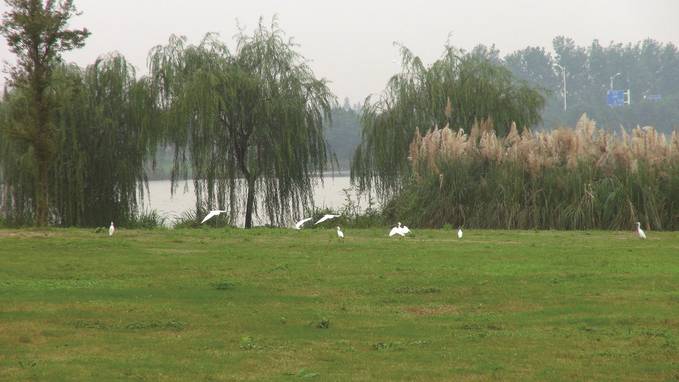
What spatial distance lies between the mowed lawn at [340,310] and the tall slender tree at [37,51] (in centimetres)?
383

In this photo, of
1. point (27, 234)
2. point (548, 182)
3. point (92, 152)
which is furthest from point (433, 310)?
point (92, 152)

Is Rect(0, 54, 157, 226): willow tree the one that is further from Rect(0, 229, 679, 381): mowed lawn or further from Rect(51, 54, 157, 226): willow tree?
Rect(0, 229, 679, 381): mowed lawn

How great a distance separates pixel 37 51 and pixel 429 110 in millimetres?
11845

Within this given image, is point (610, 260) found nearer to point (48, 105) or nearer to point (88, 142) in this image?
point (48, 105)

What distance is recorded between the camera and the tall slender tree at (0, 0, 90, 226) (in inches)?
850

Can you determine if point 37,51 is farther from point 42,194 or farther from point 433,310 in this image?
point 433,310

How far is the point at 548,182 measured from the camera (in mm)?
22531

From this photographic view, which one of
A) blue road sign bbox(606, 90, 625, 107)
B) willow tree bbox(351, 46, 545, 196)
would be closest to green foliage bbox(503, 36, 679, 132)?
blue road sign bbox(606, 90, 625, 107)

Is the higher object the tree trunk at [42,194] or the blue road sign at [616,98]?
the blue road sign at [616,98]

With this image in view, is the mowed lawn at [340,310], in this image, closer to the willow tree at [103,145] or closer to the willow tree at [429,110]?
the willow tree at [103,145]

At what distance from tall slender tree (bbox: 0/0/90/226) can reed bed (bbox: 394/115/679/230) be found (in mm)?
7432

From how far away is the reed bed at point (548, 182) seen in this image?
2197 cm

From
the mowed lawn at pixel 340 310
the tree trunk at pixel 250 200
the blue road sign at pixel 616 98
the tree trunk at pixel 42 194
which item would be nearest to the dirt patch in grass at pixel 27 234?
the mowed lawn at pixel 340 310

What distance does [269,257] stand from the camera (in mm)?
16391
